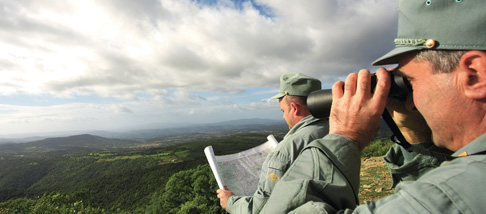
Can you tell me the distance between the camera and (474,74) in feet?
2.68

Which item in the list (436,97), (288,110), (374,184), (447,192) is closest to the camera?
(447,192)

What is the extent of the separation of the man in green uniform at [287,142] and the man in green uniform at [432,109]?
1.05 m

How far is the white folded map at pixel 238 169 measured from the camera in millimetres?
2931

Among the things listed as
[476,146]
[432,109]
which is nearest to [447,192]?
[476,146]

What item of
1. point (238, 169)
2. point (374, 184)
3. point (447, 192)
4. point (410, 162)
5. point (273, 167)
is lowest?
point (374, 184)

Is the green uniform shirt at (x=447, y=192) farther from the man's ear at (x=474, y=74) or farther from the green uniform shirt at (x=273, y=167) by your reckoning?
the green uniform shirt at (x=273, y=167)

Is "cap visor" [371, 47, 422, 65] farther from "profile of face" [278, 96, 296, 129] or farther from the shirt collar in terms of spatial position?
"profile of face" [278, 96, 296, 129]

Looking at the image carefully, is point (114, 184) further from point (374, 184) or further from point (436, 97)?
point (436, 97)

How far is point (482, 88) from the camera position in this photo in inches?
31.8

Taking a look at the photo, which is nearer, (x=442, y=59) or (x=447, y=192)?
(x=447, y=192)

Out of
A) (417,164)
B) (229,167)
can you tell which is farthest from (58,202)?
(417,164)

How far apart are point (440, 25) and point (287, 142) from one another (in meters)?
1.93

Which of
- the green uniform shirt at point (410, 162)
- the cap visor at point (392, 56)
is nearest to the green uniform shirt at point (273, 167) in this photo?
the green uniform shirt at point (410, 162)

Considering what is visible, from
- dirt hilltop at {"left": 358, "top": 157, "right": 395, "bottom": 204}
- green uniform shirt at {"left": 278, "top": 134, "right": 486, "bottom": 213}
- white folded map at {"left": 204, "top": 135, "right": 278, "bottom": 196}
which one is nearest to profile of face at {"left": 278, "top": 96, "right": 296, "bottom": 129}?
white folded map at {"left": 204, "top": 135, "right": 278, "bottom": 196}
